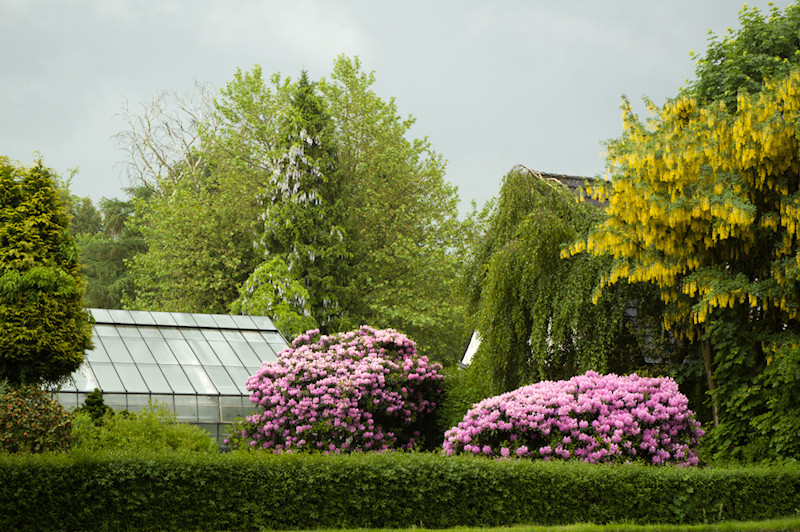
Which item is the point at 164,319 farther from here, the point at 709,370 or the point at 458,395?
the point at 709,370

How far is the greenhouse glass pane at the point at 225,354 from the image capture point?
16.1 metres

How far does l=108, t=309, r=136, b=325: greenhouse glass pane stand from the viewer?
16641mm

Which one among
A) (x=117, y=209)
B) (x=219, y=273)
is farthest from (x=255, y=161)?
(x=117, y=209)

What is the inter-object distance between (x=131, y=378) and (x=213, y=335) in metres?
2.86

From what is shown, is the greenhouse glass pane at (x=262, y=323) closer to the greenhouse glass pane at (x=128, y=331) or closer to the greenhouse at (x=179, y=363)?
the greenhouse at (x=179, y=363)

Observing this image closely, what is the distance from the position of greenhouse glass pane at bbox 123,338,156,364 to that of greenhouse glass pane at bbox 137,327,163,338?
0.29 metres

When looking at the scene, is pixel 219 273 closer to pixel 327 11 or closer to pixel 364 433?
pixel 327 11

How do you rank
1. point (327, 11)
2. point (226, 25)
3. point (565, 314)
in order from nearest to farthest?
point (565, 314) → point (327, 11) → point (226, 25)

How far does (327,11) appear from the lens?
68.2ft

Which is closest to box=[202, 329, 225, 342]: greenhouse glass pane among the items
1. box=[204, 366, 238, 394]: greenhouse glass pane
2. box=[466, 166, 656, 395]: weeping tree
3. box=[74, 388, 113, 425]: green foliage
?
box=[204, 366, 238, 394]: greenhouse glass pane

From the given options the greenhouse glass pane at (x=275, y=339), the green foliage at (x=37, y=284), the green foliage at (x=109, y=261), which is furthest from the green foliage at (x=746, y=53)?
the green foliage at (x=109, y=261)

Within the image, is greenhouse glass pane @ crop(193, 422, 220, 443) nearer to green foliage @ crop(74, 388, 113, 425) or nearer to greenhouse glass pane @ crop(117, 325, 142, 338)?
green foliage @ crop(74, 388, 113, 425)

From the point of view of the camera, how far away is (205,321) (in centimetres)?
1775

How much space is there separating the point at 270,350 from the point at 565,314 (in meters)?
7.25
